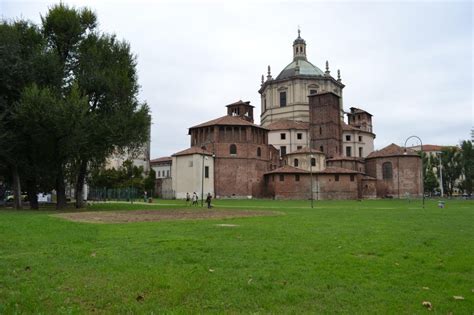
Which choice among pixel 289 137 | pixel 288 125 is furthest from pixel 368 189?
pixel 288 125

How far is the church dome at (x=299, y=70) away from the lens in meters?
87.9

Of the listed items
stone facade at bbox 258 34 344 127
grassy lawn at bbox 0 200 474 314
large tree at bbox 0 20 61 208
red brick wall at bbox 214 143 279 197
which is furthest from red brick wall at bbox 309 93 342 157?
grassy lawn at bbox 0 200 474 314

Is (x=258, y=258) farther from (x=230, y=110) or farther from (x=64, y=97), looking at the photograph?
(x=230, y=110)

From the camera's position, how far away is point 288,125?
82188 mm

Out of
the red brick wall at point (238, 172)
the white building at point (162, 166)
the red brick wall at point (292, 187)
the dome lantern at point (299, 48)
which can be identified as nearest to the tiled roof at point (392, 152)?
the red brick wall at point (292, 187)

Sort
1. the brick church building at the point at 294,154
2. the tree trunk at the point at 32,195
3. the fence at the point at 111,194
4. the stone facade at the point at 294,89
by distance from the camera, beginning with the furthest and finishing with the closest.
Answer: the stone facade at the point at 294,89 → the brick church building at the point at 294,154 → the fence at the point at 111,194 → the tree trunk at the point at 32,195

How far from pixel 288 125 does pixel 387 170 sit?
19.9 meters

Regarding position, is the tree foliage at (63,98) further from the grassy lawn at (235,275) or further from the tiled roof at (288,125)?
the tiled roof at (288,125)

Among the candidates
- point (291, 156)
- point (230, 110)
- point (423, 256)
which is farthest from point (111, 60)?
point (230, 110)

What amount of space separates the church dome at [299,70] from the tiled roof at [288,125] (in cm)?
1036

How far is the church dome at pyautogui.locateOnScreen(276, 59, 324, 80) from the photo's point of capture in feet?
288

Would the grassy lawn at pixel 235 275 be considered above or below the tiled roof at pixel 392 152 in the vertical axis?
below

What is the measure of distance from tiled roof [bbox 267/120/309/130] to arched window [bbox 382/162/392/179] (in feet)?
52.2

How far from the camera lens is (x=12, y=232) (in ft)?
46.4
